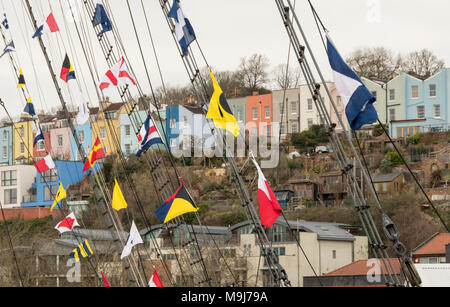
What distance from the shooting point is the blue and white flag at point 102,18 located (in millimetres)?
15875

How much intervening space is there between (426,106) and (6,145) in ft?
142

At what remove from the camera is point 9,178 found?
216ft

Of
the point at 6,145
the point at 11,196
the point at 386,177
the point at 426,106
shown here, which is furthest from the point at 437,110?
the point at 6,145

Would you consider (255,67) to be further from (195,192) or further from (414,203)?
(414,203)

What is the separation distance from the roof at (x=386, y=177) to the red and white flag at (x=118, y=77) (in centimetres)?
4085

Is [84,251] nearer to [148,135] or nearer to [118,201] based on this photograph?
[118,201]

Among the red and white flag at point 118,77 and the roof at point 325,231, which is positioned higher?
the red and white flag at point 118,77

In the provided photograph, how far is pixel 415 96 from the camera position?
6291cm

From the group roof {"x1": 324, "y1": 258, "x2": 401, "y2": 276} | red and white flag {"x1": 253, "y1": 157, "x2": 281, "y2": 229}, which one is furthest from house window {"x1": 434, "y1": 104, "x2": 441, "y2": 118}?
red and white flag {"x1": 253, "y1": 157, "x2": 281, "y2": 229}

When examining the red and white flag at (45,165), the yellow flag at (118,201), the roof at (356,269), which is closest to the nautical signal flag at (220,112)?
the yellow flag at (118,201)

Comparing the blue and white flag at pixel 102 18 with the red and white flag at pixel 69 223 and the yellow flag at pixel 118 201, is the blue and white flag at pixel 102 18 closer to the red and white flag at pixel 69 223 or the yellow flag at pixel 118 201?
the yellow flag at pixel 118 201
